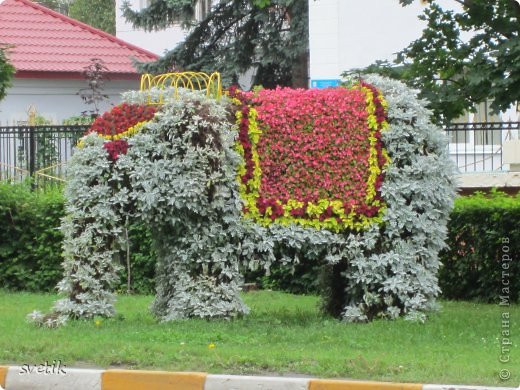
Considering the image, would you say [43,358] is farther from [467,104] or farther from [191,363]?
[467,104]

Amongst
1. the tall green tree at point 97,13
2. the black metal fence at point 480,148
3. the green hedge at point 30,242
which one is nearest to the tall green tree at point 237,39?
the black metal fence at point 480,148

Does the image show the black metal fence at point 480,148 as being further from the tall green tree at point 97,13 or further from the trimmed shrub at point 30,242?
the tall green tree at point 97,13

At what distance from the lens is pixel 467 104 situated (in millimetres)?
11484

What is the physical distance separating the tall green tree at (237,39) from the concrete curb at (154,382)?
15.5m

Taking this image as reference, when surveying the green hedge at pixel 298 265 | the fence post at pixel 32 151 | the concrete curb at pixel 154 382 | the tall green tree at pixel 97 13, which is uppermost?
the tall green tree at pixel 97 13

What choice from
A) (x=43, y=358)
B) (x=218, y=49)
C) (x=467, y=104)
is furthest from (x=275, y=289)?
(x=218, y=49)

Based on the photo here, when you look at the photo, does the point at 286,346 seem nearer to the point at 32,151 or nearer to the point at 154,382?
the point at 154,382

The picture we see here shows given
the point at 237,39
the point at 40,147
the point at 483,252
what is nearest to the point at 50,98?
the point at 237,39

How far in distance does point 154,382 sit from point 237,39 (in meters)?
17.1

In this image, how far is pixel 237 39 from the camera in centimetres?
2378

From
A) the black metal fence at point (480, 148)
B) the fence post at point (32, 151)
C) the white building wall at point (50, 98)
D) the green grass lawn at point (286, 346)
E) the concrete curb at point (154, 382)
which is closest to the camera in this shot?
the concrete curb at point (154, 382)

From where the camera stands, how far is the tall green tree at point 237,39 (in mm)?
22859

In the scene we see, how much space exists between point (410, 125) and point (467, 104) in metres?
1.54

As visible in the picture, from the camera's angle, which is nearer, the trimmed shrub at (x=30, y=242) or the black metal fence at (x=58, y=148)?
the trimmed shrub at (x=30, y=242)
